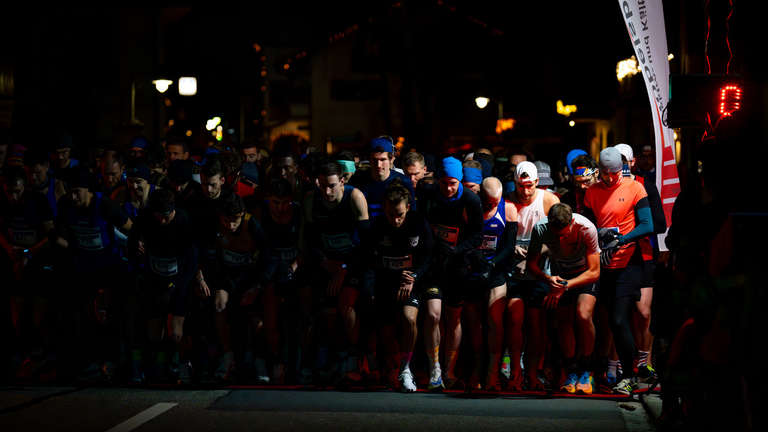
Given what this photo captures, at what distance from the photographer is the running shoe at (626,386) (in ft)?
34.1

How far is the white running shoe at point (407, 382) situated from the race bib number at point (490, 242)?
1.42 meters

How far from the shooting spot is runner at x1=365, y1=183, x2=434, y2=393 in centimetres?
1076

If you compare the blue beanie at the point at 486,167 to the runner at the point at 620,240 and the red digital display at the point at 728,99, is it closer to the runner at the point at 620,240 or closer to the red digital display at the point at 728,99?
the runner at the point at 620,240

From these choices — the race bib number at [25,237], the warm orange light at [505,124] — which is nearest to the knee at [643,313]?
the race bib number at [25,237]

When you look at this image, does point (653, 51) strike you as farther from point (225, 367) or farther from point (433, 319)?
point (225, 367)

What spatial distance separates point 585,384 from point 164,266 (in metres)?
4.30

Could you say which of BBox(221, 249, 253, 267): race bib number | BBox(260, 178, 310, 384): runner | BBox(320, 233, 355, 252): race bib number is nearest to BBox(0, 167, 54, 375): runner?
BBox(221, 249, 253, 267): race bib number

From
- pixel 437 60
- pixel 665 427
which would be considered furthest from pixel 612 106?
pixel 665 427

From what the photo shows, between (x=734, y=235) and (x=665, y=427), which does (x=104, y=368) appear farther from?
(x=734, y=235)

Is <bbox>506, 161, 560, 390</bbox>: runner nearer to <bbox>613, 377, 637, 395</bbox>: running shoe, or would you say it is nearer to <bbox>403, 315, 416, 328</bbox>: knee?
<bbox>613, 377, 637, 395</bbox>: running shoe

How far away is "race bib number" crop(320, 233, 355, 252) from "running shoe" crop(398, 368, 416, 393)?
1.35 metres

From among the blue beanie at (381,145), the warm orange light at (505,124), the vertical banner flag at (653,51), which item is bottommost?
the blue beanie at (381,145)

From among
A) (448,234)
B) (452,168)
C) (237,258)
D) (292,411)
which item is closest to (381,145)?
(452,168)

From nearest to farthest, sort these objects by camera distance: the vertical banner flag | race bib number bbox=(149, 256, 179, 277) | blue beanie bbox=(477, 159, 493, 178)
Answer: the vertical banner flag < race bib number bbox=(149, 256, 179, 277) < blue beanie bbox=(477, 159, 493, 178)
